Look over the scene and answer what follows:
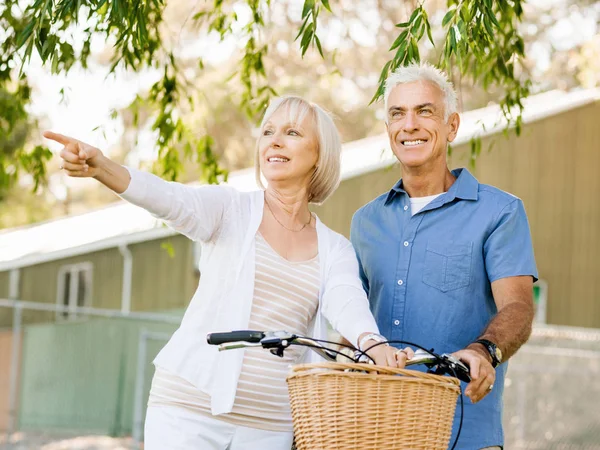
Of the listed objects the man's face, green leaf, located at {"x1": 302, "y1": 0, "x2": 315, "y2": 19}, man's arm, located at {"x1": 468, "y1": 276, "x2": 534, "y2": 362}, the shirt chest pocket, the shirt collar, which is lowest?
man's arm, located at {"x1": 468, "y1": 276, "x2": 534, "y2": 362}

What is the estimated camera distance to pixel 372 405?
3.10 metres

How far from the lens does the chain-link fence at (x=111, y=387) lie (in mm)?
15031

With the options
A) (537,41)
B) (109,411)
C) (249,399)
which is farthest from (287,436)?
(537,41)

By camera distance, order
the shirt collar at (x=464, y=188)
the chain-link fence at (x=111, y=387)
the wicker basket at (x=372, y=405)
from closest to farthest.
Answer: the wicker basket at (x=372, y=405) < the shirt collar at (x=464, y=188) < the chain-link fence at (x=111, y=387)

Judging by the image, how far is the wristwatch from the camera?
3517 millimetres

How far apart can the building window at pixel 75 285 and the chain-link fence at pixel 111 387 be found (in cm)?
236

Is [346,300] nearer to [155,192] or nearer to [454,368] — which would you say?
[454,368]

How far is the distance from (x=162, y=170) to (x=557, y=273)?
13.7 metres

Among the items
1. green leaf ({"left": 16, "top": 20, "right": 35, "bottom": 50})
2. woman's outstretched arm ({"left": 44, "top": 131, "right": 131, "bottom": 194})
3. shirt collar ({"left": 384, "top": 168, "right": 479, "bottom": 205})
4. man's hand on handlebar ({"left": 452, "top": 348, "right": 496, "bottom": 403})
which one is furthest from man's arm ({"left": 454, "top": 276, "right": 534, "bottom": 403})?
green leaf ({"left": 16, "top": 20, "right": 35, "bottom": 50})

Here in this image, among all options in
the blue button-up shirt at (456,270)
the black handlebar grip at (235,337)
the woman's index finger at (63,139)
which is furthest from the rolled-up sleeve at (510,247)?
the woman's index finger at (63,139)

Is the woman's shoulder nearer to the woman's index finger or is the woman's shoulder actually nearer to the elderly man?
the elderly man

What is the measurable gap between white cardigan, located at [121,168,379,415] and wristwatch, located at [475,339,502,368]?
35 centimetres

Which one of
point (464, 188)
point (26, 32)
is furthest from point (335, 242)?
point (26, 32)

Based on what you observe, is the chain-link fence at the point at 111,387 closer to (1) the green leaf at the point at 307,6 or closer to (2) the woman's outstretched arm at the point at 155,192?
(1) the green leaf at the point at 307,6
